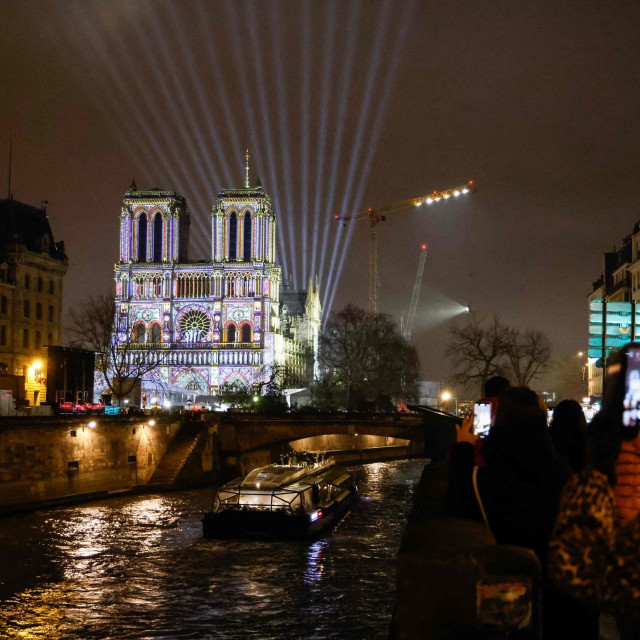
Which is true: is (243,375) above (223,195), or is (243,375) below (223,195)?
below

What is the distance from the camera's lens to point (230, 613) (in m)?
21.5

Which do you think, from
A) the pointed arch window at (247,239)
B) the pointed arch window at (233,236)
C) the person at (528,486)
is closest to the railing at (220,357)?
the pointed arch window at (247,239)

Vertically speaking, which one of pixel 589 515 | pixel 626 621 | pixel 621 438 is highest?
pixel 621 438

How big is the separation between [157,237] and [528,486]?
123284mm

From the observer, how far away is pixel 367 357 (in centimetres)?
9769

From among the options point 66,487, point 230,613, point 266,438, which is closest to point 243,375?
point 266,438

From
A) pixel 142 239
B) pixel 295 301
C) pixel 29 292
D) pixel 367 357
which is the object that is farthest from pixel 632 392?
pixel 295 301

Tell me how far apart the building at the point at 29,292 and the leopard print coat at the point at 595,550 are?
6328 cm

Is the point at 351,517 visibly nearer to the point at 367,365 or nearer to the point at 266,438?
the point at 266,438

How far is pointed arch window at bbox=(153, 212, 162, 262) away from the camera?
126250mm

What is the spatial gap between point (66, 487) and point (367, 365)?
195ft

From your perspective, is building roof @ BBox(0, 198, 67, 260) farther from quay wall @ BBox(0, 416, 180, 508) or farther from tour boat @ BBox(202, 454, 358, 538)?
tour boat @ BBox(202, 454, 358, 538)

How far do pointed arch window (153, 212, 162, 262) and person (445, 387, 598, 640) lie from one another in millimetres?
122353

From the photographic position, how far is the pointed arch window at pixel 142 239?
126625 mm
